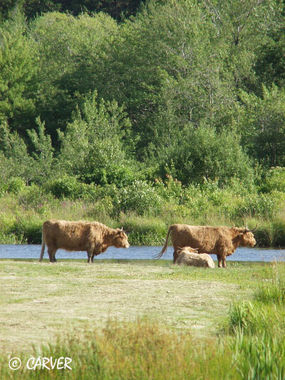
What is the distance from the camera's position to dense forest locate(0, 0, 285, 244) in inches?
→ 1322

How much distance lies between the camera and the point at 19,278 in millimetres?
13109

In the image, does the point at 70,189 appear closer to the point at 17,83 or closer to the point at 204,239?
the point at 204,239

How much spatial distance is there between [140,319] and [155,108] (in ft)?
155

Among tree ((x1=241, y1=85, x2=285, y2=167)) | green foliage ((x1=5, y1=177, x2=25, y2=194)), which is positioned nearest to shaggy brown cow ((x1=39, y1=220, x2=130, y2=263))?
green foliage ((x1=5, y1=177, x2=25, y2=194))

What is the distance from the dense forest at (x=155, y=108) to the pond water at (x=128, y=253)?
3.72m

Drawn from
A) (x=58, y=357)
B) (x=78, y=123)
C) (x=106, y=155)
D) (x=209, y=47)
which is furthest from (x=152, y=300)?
(x=209, y=47)

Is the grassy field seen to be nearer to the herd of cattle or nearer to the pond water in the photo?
the herd of cattle

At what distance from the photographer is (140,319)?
7.88 m

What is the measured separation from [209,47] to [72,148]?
16448 mm

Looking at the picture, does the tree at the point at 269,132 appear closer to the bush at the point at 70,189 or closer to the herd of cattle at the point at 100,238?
the bush at the point at 70,189

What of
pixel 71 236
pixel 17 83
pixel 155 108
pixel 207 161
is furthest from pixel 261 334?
pixel 17 83

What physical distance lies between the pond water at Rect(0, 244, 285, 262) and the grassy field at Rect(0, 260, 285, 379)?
258 inches

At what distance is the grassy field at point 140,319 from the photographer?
6047 millimetres

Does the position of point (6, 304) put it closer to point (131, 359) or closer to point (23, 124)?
point (131, 359)
